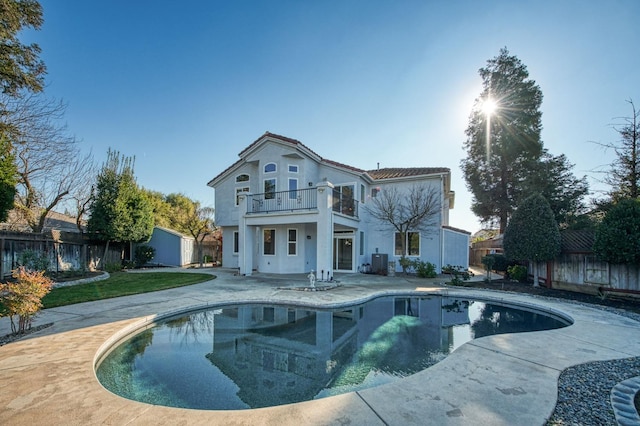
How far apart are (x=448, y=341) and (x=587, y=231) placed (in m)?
9.92

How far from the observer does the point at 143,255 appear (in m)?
21.4

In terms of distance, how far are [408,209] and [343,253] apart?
479cm

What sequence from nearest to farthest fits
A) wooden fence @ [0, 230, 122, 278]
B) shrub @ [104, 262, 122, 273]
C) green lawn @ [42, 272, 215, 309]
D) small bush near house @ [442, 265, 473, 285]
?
1. green lawn @ [42, 272, 215, 309]
2. wooden fence @ [0, 230, 122, 278]
3. small bush near house @ [442, 265, 473, 285]
4. shrub @ [104, 262, 122, 273]

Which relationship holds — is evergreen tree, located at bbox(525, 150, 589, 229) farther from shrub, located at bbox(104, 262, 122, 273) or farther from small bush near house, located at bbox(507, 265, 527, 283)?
shrub, located at bbox(104, 262, 122, 273)

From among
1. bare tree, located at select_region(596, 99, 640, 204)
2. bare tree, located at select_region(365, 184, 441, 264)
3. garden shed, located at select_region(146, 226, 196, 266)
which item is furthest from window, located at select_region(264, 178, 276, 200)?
bare tree, located at select_region(596, 99, 640, 204)

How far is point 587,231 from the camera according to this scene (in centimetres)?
1164

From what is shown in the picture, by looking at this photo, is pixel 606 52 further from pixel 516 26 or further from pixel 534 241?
pixel 534 241

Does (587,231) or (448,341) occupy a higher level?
(587,231)

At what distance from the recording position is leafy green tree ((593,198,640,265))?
916cm

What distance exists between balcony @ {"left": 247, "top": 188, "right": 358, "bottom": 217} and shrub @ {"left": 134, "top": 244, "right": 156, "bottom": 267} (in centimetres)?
1104

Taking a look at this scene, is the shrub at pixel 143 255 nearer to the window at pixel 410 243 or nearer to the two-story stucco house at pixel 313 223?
the two-story stucco house at pixel 313 223

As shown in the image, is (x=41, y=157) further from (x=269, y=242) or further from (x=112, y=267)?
(x=269, y=242)

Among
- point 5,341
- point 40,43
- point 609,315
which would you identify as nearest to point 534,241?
point 609,315

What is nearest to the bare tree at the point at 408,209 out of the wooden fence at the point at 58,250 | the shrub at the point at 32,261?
the shrub at the point at 32,261
